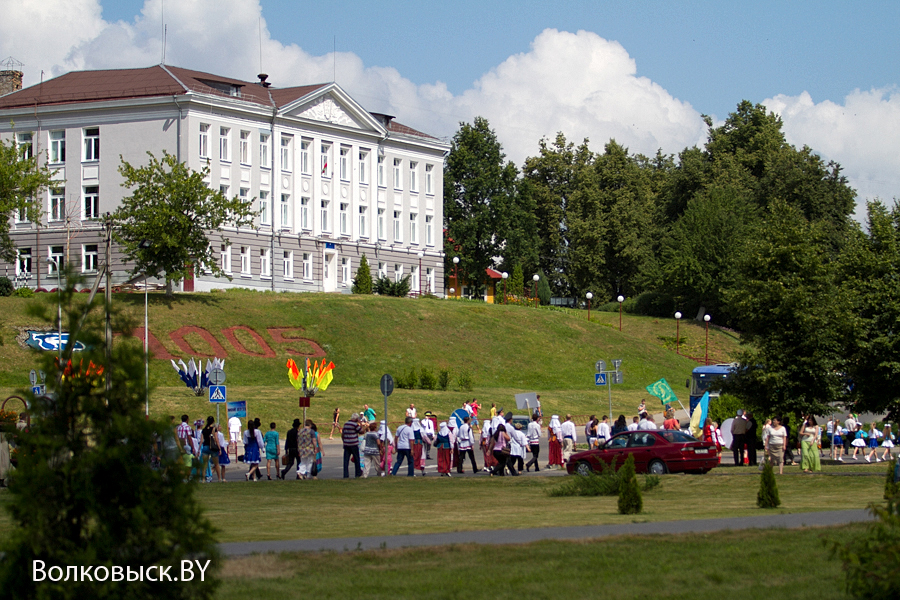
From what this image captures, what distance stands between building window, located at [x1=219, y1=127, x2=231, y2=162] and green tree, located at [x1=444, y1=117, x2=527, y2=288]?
82.9 ft

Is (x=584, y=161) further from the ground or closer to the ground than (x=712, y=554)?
further from the ground

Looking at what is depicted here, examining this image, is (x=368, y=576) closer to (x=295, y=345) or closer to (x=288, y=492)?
(x=288, y=492)

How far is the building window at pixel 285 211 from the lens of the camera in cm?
7194

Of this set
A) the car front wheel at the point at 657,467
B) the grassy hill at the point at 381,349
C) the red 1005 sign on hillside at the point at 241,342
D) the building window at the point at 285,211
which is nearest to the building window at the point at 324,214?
the building window at the point at 285,211

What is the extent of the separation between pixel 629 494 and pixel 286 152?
5932 centimetres

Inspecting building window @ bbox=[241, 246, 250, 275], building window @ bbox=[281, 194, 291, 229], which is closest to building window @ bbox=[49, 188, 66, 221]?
building window @ bbox=[241, 246, 250, 275]

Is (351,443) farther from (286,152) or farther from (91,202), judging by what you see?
(286,152)

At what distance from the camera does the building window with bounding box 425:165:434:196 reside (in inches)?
3255

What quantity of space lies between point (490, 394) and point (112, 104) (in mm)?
31293

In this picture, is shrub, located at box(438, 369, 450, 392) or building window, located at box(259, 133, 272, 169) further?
building window, located at box(259, 133, 272, 169)

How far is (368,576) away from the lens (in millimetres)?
10219

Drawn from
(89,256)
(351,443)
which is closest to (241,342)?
(89,256)

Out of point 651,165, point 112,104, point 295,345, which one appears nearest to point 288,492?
point 295,345

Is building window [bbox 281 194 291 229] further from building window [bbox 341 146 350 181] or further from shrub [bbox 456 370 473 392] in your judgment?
shrub [bbox 456 370 473 392]
